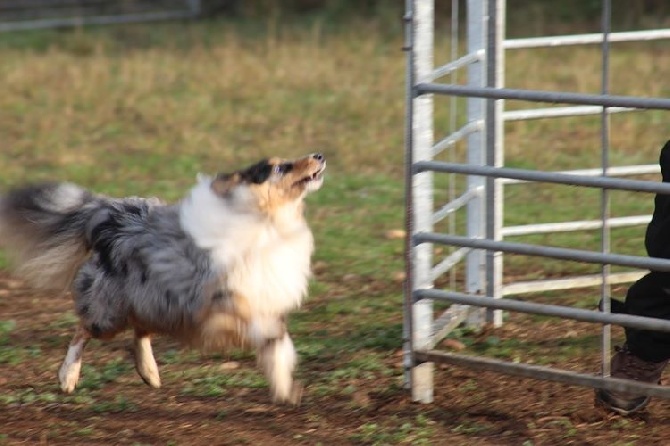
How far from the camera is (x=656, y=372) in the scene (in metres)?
4.74

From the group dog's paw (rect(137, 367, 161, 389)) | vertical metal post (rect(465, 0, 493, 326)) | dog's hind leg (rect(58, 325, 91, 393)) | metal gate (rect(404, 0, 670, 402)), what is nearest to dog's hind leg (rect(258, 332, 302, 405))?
metal gate (rect(404, 0, 670, 402))

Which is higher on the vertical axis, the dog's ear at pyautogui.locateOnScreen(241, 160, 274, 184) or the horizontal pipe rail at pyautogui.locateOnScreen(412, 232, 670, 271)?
the dog's ear at pyautogui.locateOnScreen(241, 160, 274, 184)

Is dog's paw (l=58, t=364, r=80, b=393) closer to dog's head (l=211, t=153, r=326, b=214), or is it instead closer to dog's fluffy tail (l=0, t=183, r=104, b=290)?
dog's fluffy tail (l=0, t=183, r=104, b=290)

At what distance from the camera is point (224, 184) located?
16.3 feet

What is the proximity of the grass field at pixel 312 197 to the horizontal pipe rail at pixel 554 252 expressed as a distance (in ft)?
2.31

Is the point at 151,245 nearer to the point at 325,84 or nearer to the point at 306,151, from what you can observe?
the point at 306,151

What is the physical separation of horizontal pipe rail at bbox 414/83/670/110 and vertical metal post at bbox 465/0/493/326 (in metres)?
0.76

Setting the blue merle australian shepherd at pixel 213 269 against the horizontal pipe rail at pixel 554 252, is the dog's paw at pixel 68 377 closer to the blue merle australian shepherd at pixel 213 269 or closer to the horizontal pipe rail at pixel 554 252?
the blue merle australian shepherd at pixel 213 269

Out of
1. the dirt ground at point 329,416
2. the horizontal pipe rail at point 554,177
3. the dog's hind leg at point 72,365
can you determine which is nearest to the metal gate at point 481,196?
the horizontal pipe rail at point 554,177

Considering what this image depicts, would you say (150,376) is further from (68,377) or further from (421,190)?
(421,190)

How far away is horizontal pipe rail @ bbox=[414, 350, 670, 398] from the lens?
4.51 meters

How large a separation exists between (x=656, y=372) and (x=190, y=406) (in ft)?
6.37

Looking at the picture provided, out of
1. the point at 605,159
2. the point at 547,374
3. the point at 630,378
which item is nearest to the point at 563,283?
the point at 630,378

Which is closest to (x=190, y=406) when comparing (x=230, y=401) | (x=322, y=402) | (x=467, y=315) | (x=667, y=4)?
(x=230, y=401)
